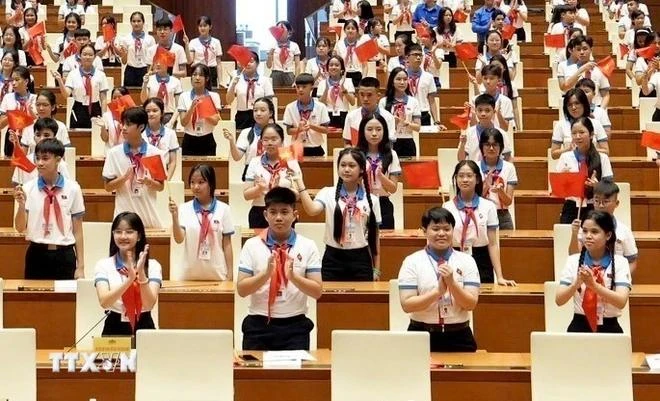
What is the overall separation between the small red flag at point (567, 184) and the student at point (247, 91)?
426 cm

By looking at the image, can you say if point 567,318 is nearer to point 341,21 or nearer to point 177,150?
point 177,150

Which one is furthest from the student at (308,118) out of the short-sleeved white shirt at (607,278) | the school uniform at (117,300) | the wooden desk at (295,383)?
the wooden desk at (295,383)

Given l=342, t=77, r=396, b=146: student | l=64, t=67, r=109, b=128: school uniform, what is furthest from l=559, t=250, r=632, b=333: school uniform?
l=64, t=67, r=109, b=128: school uniform

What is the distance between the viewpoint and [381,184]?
303 inches

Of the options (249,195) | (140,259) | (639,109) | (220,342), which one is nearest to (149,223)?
(249,195)

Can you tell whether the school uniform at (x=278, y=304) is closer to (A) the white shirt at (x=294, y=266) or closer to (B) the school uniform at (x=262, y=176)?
(A) the white shirt at (x=294, y=266)

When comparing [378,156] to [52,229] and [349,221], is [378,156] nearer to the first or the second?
[349,221]

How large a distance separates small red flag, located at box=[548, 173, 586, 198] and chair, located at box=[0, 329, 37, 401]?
9.95 ft

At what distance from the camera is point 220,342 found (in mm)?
5289

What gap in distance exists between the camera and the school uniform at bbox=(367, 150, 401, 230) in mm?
7664

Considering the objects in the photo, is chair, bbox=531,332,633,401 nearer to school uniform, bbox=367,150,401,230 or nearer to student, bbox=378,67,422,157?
school uniform, bbox=367,150,401,230

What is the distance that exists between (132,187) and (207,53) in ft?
16.3

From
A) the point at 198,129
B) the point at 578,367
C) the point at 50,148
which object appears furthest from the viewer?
the point at 198,129

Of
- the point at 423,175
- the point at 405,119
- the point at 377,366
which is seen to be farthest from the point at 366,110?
the point at 377,366
